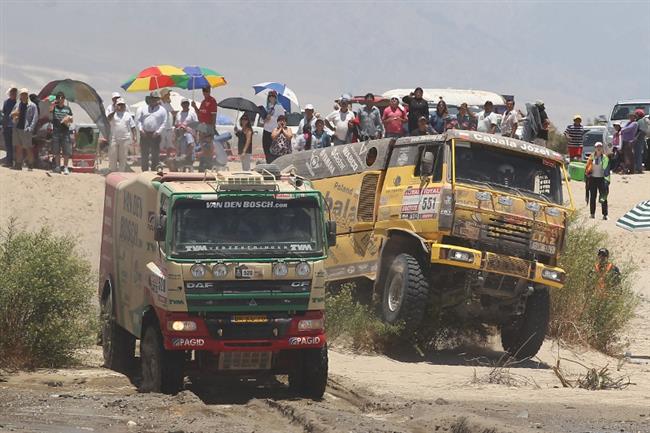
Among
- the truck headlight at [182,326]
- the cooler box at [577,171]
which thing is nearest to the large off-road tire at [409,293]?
the truck headlight at [182,326]

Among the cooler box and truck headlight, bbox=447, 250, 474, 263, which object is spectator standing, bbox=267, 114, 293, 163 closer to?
truck headlight, bbox=447, 250, 474, 263

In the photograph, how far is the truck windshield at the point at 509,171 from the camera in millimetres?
→ 20281

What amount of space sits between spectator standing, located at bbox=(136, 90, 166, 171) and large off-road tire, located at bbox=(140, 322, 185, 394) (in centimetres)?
1554

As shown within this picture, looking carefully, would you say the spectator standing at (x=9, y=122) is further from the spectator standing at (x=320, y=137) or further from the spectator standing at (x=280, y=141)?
the spectator standing at (x=320, y=137)

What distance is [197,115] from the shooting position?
106 feet

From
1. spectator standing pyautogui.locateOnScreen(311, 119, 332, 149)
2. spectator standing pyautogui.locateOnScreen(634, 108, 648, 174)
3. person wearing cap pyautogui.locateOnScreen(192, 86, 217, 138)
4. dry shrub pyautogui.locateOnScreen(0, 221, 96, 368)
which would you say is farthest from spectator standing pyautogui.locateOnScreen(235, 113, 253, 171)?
dry shrub pyautogui.locateOnScreen(0, 221, 96, 368)

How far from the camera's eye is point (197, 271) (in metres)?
15.3

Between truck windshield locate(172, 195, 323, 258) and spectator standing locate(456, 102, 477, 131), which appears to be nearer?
truck windshield locate(172, 195, 323, 258)

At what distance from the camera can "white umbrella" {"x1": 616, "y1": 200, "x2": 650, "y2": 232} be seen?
2644 cm

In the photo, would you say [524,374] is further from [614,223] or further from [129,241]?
[614,223]

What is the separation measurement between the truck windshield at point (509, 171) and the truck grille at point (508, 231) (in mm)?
480

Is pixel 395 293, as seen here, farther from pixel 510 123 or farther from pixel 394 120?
pixel 510 123

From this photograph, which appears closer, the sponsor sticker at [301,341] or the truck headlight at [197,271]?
the truck headlight at [197,271]

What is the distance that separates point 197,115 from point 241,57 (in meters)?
137
